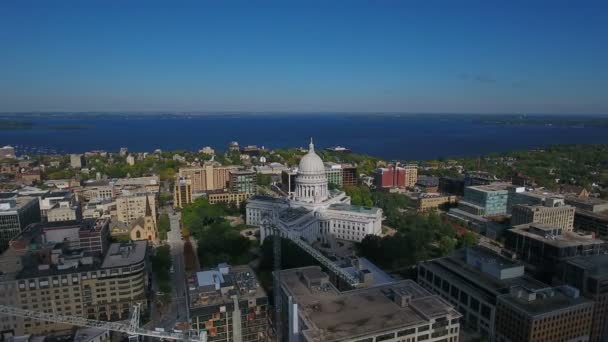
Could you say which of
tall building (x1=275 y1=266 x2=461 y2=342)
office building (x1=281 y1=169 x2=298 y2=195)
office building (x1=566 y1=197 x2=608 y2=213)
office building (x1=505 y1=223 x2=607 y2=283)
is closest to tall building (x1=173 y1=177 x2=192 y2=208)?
office building (x1=281 y1=169 x2=298 y2=195)

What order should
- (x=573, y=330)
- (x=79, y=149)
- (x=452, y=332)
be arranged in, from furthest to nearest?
(x=79, y=149) < (x=573, y=330) < (x=452, y=332)

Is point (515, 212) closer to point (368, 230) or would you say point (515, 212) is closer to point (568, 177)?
point (368, 230)

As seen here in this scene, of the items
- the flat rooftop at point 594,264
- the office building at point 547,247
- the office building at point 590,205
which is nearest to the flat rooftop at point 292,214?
the office building at point 547,247

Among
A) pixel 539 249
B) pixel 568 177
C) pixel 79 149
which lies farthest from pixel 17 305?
pixel 79 149

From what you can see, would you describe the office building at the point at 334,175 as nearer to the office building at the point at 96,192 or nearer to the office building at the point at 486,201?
the office building at the point at 486,201

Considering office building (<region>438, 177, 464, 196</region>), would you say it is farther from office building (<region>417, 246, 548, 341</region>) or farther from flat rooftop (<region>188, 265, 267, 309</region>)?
flat rooftop (<region>188, 265, 267, 309</region>)

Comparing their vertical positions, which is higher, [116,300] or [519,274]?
[519,274]

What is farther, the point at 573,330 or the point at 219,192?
the point at 219,192
